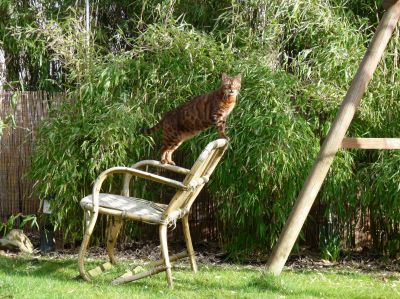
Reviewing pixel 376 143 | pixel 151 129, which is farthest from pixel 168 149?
pixel 376 143

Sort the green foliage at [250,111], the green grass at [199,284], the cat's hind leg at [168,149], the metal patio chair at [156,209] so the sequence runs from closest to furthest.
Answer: the green grass at [199,284], the metal patio chair at [156,209], the cat's hind leg at [168,149], the green foliage at [250,111]

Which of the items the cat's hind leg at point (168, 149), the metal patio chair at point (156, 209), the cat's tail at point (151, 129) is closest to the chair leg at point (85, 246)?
the metal patio chair at point (156, 209)

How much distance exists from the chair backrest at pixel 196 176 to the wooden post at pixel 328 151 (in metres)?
0.61

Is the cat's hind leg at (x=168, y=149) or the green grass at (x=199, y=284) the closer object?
the green grass at (x=199, y=284)

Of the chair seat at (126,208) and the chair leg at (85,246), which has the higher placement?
the chair seat at (126,208)

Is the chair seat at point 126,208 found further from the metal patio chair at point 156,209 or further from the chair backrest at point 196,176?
the chair backrest at point 196,176

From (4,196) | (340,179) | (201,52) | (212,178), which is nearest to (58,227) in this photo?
(4,196)

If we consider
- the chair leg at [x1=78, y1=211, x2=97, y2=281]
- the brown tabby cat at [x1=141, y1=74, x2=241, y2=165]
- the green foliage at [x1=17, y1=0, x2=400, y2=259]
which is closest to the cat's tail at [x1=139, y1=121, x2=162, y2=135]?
the brown tabby cat at [x1=141, y1=74, x2=241, y2=165]

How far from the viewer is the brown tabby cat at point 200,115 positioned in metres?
4.34

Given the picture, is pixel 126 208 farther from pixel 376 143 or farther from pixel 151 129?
pixel 376 143

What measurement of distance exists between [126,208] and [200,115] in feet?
2.67

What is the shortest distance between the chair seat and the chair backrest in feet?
0.37

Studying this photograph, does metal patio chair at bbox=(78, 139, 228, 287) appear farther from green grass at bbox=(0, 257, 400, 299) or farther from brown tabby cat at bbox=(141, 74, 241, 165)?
brown tabby cat at bbox=(141, 74, 241, 165)

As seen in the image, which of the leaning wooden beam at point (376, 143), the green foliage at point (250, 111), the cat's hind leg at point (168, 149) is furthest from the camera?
the green foliage at point (250, 111)
